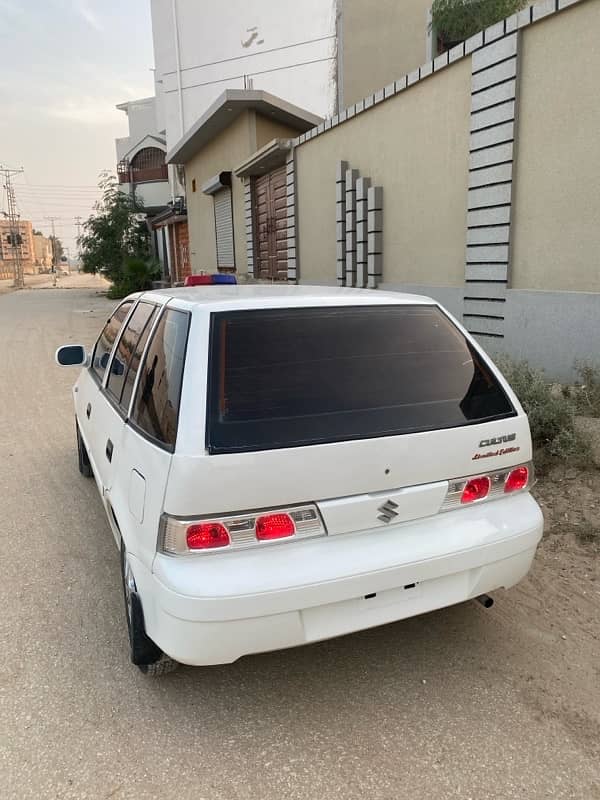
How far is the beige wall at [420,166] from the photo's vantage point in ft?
23.7

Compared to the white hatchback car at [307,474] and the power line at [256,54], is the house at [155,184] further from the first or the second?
the white hatchback car at [307,474]

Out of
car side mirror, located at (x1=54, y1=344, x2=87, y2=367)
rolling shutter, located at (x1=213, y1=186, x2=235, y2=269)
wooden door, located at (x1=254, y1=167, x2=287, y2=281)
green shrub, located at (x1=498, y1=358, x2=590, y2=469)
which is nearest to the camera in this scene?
green shrub, located at (x1=498, y1=358, x2=590, y2=469)

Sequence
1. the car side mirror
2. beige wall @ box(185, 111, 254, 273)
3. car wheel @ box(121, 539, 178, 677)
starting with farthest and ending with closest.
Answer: beige wall @ box(185, 111, 254, 273) → the car side mirror → car wheel @ box(121, 539, 178, 677)

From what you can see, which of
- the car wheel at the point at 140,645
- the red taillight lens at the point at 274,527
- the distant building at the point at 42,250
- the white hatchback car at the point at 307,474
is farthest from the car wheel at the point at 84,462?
the distant building at the point at 42,250

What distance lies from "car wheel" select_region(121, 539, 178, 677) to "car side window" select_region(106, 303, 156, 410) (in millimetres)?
1012

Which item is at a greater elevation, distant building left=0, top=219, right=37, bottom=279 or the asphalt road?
distant building left=0, top=219, right=37, bottom=279

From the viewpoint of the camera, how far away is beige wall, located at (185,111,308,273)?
49.1 ft

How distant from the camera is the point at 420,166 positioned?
802 centimetres

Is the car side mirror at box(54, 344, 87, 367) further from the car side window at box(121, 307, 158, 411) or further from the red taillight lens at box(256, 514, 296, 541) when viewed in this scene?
the red taillight lens at box(256, 514, 296, 541)

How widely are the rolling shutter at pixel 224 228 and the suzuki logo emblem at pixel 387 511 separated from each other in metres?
15.7

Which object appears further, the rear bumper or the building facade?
the building facade

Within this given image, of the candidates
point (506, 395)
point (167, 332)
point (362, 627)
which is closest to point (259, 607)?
point (362, 627)

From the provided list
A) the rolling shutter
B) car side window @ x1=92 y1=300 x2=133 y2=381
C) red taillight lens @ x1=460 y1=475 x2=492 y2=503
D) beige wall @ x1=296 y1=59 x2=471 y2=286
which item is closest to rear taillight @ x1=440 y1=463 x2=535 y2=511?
red taillight lens @ x1=460 y1=475 x2=492 y2=503

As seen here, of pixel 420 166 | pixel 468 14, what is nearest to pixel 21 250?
pixel 468 14
